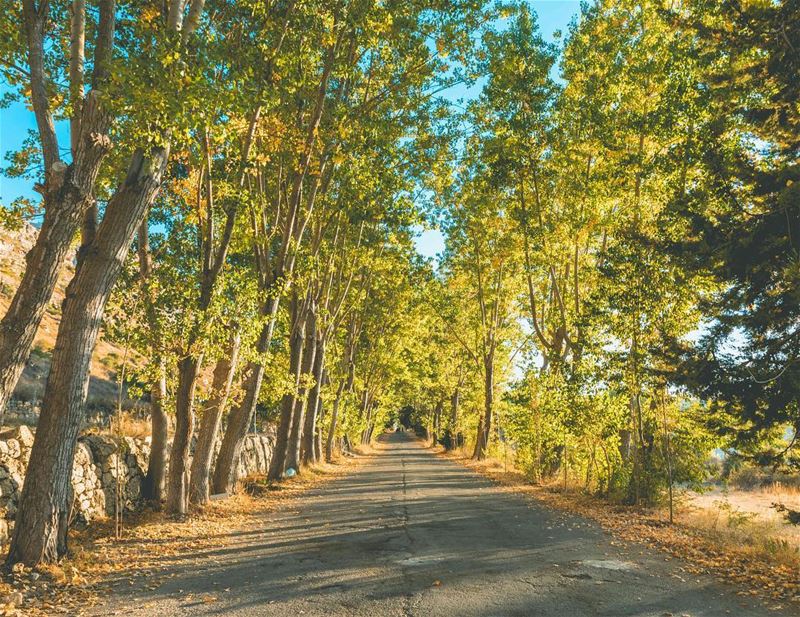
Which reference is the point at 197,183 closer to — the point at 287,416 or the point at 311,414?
the point at 287,416

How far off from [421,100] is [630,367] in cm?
848

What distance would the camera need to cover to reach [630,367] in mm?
12695

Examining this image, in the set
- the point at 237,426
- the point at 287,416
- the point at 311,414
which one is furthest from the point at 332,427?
the point at 237,426

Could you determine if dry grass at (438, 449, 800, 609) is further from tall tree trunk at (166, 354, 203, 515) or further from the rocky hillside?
the rocky hillside

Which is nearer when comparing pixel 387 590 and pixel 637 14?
pixel 387 590

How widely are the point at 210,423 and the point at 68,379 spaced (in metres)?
6.16

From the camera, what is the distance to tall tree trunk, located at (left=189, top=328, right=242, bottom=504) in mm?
12602

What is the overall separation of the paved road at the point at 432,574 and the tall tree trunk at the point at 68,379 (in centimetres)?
141

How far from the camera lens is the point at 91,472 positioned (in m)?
10.8

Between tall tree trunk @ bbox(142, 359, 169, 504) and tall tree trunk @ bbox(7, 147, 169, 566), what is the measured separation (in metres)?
5.36

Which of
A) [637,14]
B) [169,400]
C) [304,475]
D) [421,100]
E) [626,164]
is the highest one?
[637,14]

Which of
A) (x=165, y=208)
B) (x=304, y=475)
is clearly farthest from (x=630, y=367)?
(x=304, y=475)

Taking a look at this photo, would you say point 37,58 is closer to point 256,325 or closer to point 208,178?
point 208,178

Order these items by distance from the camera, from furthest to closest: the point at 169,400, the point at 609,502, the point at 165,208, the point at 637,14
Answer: the point at 637,14 < the point at 609,502 < the point at 165,208 < the point at 169,400
